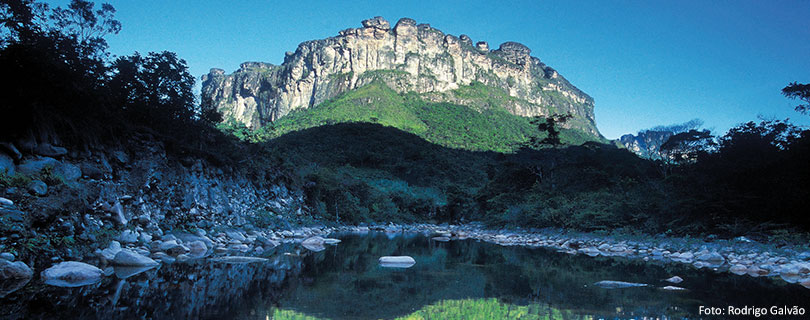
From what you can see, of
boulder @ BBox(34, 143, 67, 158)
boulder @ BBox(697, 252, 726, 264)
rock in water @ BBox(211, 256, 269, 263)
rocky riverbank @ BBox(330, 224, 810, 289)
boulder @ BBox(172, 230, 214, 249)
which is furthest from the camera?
boulder @ BBox(697, 252, 726, 264)

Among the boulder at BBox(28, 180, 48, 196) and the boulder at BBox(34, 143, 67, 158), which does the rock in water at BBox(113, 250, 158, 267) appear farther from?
the boulder at BBox(34, 143, 67, 158)

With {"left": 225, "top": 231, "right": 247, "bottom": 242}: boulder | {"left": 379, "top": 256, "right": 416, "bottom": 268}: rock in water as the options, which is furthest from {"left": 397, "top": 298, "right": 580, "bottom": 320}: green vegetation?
{"left": 225, "top": 231, "right": 247, "bottom": 242}: boulder

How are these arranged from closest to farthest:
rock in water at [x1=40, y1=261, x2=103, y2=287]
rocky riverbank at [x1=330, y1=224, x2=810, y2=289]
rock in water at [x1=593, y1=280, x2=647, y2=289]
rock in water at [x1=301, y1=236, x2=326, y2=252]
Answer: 1. rock in water at [x1=40, y1=261, x2=103, y2=287]
2. rock in water at [x1=593, y1=280, x2=647, y2=289]
3. rocky riverbank at [x1=330, y1=224, x2=810, y2=289]
4. rock in water at [x1=301, y1=236, x2=326, y2=252]

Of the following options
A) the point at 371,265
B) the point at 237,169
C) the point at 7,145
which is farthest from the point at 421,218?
the point at 7,145

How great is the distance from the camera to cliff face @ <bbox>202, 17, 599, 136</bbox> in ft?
368

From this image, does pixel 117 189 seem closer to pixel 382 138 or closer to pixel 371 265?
pixel 371 265

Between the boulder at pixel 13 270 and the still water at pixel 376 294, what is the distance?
35cm

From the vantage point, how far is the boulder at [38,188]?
636 cm

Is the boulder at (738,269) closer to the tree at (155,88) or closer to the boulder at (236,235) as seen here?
the boulder at (236,235)

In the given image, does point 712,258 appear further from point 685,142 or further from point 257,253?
point 685,142

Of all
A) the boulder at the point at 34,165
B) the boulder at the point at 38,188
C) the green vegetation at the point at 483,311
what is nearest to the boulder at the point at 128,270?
the boulder at the point at 38,188

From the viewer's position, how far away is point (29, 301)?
4125 mm

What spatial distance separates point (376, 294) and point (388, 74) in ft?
346

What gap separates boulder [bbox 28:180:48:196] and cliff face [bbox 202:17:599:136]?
94438 millimetres
